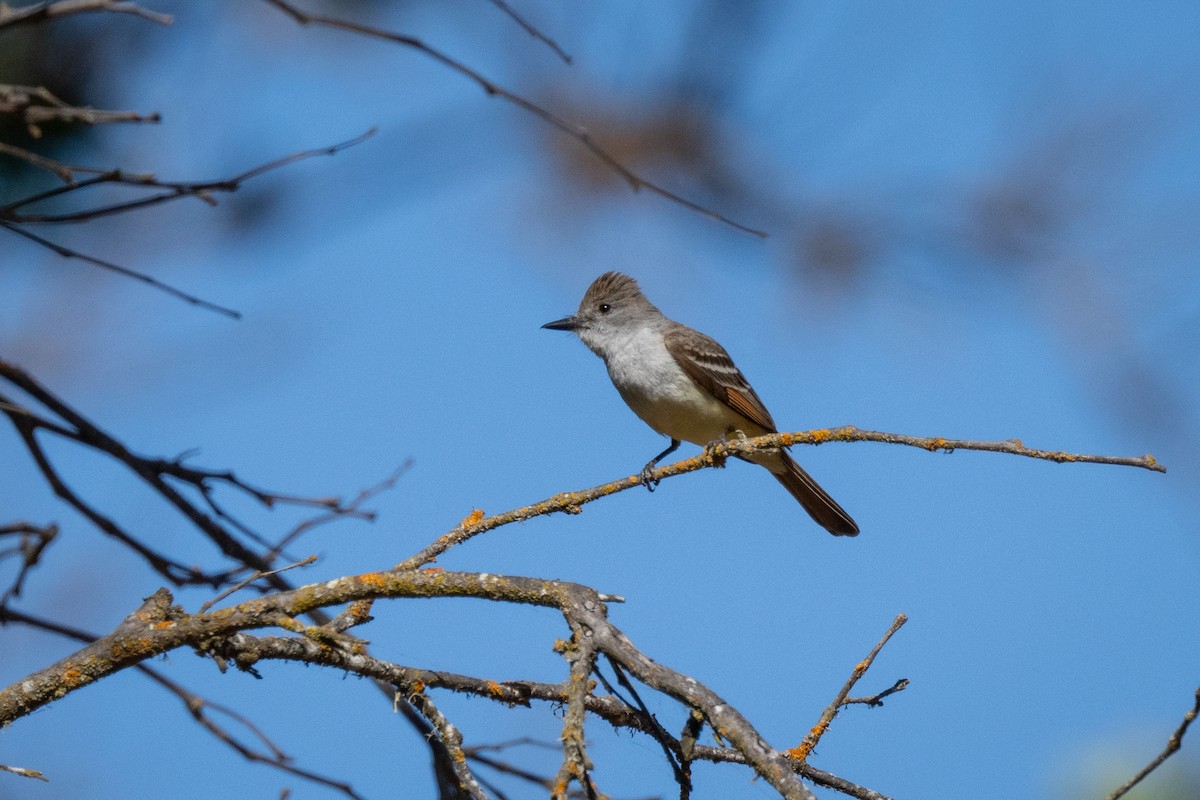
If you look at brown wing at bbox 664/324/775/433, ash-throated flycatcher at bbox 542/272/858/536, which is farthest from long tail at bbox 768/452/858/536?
brown wing at bbox 664/324/775/433

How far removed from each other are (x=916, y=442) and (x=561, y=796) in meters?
1.11

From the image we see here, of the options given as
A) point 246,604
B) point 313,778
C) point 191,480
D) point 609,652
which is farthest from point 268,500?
point 609,652

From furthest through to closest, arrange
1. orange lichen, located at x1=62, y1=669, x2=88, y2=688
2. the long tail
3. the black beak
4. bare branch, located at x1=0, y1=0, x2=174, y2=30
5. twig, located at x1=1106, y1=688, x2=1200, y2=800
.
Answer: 1. the black beak
2. the long tail
3. orange lichen, located at x1=62, y1=669, x2=88, y2=688
4. bare branch, located at x1=0, y1=0, x2=174, y2=30
5. twig, located at x1=1106, y1=688, x2=1200, y2=800

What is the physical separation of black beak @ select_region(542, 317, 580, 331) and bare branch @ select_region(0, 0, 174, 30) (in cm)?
460

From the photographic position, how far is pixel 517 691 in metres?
2.53

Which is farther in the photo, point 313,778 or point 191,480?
point 191,480

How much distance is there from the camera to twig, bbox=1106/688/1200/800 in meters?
1.78

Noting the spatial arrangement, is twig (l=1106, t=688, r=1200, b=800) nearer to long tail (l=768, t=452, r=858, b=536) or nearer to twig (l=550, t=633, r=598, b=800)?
twig (l=550, t=633, r=598, b=800)

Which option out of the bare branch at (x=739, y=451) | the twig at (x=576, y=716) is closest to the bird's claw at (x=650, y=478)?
the bare branch at (x=739, y=451)

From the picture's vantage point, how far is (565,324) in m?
6.90

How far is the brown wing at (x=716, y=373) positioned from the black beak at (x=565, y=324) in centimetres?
62

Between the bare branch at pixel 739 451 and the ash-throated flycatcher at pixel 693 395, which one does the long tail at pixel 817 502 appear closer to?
the ash-throated flycatcher at pixel 693 395

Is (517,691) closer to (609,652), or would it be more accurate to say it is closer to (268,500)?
(609,652)

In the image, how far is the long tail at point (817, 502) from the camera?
5.99 m
